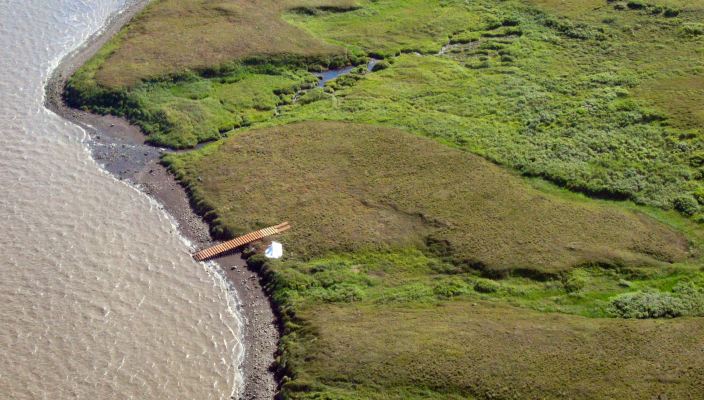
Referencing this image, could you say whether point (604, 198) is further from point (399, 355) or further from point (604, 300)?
point (399, 355)

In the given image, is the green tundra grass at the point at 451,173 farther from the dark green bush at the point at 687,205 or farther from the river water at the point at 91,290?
the river water at the point at 91,290

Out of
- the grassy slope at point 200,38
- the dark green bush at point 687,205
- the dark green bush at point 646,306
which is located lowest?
the dark green bush at point 646,306

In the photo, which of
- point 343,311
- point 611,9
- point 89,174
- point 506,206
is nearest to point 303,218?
point 343,311

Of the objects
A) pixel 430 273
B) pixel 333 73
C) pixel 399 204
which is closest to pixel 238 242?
pixel 399 204

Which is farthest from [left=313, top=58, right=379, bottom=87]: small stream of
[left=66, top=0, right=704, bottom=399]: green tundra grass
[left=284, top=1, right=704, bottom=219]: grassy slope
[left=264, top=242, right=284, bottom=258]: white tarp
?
[left=264, top=242, right=284, bottom=258]: white tarp

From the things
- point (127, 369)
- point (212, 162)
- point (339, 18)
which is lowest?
point (127, 369)

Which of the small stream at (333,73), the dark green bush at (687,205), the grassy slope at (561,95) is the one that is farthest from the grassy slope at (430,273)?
the small stream at (333,73)

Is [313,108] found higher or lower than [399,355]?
higher
